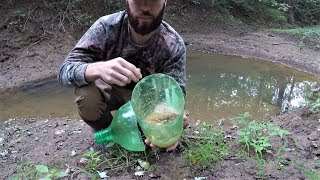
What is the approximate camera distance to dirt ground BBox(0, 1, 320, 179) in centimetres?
249

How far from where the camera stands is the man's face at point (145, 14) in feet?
7.45

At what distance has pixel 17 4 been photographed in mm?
7148

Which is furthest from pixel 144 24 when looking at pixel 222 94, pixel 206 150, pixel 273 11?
pixel 273 11

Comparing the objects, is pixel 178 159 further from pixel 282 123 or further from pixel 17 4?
pixel 17 4

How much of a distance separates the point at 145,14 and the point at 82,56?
0.50 metres

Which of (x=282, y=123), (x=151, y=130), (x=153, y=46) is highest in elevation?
(x=153, y=46)

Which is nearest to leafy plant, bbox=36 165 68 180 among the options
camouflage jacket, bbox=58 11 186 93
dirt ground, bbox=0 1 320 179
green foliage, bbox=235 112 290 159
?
dirt ground, bbox=0 1 320 179

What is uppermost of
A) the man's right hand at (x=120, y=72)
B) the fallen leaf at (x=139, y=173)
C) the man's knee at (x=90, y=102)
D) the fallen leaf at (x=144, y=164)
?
the man's right hand at (x=120, y=72)

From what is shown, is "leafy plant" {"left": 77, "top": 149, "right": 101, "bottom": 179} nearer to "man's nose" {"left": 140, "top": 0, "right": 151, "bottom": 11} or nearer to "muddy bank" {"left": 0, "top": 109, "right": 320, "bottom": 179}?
"muddy bank" {"left": 0, "top": 109, "right": 320, "bottom": 179}

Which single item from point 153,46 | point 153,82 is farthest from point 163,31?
point 153,82

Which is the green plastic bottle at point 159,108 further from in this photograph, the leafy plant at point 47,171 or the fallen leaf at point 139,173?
the leafy plant at point 47,171

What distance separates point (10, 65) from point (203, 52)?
351 cm

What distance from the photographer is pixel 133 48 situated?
8.54ft

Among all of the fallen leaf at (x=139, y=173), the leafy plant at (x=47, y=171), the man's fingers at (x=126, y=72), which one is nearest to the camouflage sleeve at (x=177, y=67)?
the fallen leaf at (x=139, y=173)
